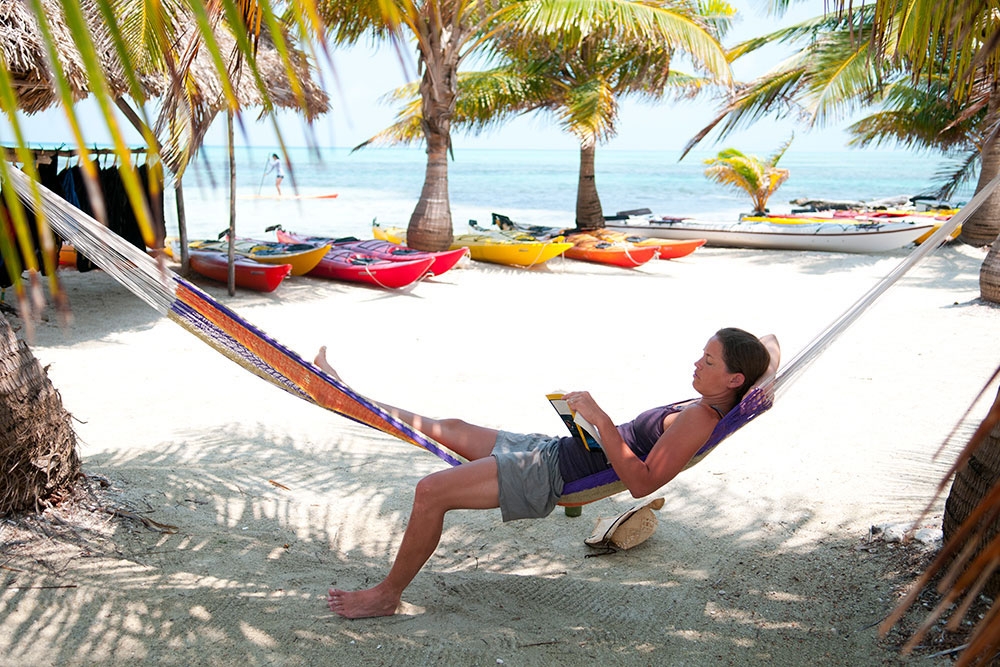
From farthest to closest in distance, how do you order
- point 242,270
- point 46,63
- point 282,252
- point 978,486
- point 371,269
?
point 282,252 → point 371,269 → point 242,270 → point 46,63 → point 978,486

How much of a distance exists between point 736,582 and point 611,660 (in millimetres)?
540

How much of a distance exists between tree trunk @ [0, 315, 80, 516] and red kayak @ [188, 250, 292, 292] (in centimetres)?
435

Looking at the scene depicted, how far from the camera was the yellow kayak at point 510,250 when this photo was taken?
869 cm

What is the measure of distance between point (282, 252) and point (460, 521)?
505 cm

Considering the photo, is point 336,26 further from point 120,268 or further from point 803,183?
point 803,183

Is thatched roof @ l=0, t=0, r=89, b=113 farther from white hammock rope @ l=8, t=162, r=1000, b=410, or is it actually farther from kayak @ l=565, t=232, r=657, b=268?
kayak @ l=565, t=232, r=657, b=268

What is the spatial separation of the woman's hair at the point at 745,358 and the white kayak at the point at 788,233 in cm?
875

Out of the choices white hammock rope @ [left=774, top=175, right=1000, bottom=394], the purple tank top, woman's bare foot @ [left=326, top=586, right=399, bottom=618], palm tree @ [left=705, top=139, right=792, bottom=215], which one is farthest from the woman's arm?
palm tree @ [left=705, top=139, right=792, bottom=215]

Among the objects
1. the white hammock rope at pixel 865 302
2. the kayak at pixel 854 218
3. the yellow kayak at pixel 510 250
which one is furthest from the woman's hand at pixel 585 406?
the kayak at pixel 854 218

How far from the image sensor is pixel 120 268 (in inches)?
88.8

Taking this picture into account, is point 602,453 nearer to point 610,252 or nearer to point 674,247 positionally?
point 610,252

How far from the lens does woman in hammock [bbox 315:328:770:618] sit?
76.4 inches

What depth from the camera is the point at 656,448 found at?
Answer: 1957mm

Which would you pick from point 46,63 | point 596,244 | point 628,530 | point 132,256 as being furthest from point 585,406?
point 596,244
